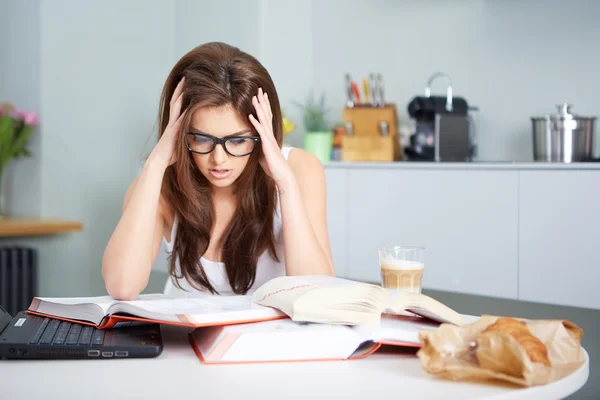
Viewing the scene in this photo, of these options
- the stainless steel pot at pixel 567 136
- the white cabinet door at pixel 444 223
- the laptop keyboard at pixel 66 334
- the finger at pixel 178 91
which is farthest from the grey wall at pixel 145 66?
the laptop keyboard at pixel 66 334

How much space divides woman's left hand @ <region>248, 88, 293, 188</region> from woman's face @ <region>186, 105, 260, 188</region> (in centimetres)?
3

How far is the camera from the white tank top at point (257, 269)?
1.75m

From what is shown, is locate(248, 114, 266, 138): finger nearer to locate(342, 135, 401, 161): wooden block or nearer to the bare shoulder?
the bare shoulder

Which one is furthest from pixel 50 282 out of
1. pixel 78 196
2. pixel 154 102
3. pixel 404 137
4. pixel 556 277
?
pixel 556 277

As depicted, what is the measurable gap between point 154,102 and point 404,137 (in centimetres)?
157

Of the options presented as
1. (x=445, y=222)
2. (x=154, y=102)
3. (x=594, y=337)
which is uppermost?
(x=154, y=102)

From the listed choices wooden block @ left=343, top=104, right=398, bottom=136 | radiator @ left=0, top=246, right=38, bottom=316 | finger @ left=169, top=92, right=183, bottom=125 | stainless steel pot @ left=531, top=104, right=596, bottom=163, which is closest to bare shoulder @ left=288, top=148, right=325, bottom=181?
finger @ left=169, top=92, right=183, bottom=125

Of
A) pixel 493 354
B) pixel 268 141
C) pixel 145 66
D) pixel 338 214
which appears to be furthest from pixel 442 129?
pixel 493 354

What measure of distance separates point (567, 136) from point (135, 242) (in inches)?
68.3

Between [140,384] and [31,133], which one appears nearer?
[140,384]

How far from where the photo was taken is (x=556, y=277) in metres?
2.52

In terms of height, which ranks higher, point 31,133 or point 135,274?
point 31,133

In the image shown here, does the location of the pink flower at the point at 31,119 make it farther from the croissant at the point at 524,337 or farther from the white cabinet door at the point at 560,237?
the croissant at the point at 524,337

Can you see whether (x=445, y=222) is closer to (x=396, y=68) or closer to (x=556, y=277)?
(x=556, y=277)
